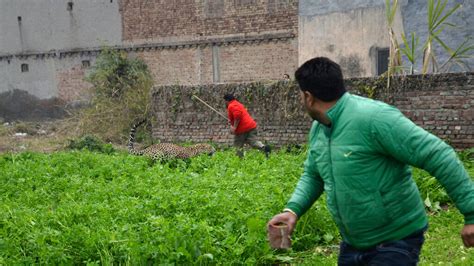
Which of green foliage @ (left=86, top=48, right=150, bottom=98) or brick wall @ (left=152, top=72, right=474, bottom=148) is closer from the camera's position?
brick wall @ (left=152, top=72, right=474, bottom=148)

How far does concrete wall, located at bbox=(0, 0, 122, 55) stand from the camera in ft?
83.6

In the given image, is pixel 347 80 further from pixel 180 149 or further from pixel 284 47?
pixel 284 47

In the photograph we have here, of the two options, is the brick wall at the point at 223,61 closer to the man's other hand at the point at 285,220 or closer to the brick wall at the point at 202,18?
the brick wall at the point at 202,18

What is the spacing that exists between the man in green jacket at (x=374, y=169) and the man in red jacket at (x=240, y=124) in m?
9.50

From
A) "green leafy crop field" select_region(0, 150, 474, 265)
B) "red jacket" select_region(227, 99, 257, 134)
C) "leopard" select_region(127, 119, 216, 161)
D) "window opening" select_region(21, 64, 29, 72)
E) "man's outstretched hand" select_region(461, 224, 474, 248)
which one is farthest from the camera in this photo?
"window opening" select_region(21, 64, 29, 72)

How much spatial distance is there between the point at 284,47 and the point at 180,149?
374 inches

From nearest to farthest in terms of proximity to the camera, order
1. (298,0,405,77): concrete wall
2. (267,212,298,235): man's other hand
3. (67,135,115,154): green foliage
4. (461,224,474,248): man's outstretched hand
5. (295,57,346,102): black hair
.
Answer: (461,224,474,248): man's outstretched hand, (295,57,346,102): black hair, (267,212,298,235): man's other hand, (67,135,115,154): green foliage, (298,0,405,77): concrete wall

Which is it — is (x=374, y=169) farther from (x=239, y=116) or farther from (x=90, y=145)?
(x=90, y=145)

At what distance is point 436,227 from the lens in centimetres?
689

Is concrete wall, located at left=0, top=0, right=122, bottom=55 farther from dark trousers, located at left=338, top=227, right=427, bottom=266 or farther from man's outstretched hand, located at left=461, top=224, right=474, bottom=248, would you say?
man's outstretched hand, located at left=461, top=224, right=474, bottom=248

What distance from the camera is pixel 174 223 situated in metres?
5.65

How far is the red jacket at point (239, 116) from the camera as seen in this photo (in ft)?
43.0

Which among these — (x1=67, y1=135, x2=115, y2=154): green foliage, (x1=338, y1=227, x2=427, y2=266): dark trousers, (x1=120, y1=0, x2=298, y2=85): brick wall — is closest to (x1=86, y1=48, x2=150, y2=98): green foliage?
(x1=120, y1=0, x2=298, y2=85): brick wall

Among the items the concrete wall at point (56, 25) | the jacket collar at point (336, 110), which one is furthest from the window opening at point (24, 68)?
the jacket collar at point (336, 110)
